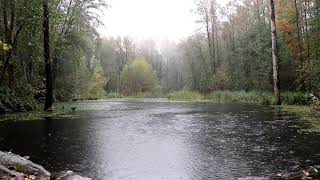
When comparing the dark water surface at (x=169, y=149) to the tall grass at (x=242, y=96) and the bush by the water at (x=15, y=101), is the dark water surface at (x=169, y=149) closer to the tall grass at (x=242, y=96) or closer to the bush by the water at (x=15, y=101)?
the bush by the water at (x=15, y=101)

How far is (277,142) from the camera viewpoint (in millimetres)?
9484

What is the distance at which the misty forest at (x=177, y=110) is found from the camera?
7223 millimetres

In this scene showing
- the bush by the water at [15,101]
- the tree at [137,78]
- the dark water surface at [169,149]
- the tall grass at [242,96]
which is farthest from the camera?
the tree at [137,78]

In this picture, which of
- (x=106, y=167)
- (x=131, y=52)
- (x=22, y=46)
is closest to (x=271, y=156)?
(x=106, y=167)

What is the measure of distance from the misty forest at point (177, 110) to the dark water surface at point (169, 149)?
0.10 feet

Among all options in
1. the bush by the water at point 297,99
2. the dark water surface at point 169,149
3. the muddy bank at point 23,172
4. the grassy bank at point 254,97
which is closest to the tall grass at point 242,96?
the grassy bank at point 254,97

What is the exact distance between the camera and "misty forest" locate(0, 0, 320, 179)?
23.7 feet

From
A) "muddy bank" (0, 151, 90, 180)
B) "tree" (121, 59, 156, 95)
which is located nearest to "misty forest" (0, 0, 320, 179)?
"muddy bank" (0, 151, 90, 180)

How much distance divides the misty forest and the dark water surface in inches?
1.2

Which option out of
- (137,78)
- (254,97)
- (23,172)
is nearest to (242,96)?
(254,97)

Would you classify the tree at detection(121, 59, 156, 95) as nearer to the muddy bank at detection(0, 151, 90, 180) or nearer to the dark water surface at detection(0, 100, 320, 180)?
the dark water surface at detection(0, 100, 320, 180)

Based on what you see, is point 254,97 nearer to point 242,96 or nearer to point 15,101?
point 242,96

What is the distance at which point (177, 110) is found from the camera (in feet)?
74.5

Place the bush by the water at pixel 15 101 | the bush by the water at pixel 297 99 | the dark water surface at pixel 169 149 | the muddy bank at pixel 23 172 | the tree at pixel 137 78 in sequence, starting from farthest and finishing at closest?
the tree at pixel 137 78, the bush by the water at pixel 297 99, the bush by the water at pixel 15 101, the dark water surface at pixel 169 149, the muddy bank at pixel 23 172
